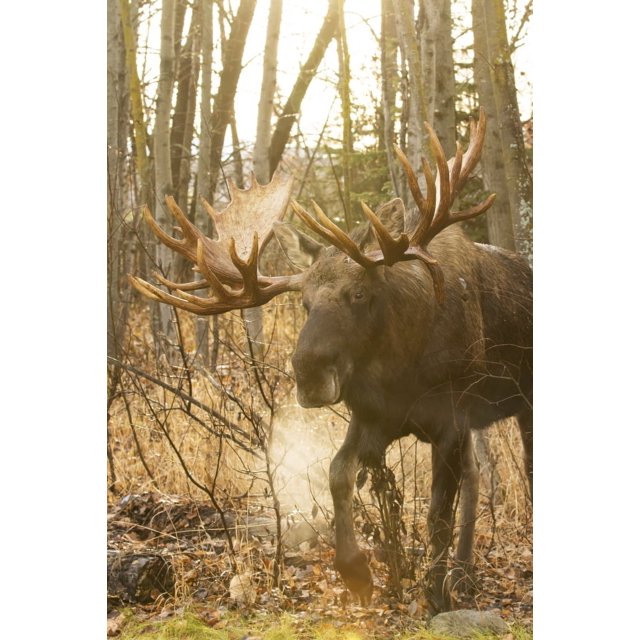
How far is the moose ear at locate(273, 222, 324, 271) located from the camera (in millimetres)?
4055

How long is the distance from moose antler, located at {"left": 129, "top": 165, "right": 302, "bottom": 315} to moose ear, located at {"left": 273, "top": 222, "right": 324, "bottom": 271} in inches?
3.2

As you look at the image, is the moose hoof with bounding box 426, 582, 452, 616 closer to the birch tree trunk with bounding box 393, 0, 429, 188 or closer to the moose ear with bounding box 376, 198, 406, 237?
the moose ear with bounding box 376, 198, 406, 237

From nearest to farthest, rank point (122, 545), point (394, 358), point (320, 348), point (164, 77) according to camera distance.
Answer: point (320, 348), point (394, 358), point (122, 545), point (164, 77)

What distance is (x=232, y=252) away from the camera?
3.84 meters

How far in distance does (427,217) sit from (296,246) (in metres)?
0.59

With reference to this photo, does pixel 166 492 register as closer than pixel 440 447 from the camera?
No

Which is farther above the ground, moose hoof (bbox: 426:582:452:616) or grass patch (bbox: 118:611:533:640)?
moose hoof (bbox: 426:582:452:616)

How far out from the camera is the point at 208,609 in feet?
13.7

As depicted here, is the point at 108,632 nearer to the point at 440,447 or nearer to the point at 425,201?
the point at 440,447

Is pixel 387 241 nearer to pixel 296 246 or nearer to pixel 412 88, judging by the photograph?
pixel 296 246

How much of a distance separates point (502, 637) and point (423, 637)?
0.31m

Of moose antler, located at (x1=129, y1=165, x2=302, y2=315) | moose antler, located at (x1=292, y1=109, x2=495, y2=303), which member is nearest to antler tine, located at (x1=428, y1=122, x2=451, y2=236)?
moose antler, located at (x1=292, y1=109, x2=495, y2=303)

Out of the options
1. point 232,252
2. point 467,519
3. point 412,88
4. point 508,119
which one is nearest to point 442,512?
point 467,519
